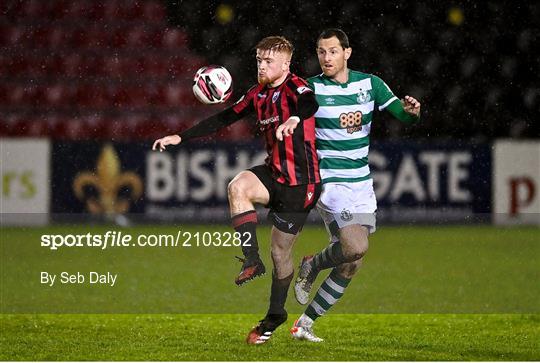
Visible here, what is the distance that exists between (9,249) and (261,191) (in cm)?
698

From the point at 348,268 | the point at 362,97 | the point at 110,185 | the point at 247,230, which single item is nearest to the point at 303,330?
the point at 348,268

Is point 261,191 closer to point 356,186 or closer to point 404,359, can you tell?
point 356,186

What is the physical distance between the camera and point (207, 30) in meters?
16.1

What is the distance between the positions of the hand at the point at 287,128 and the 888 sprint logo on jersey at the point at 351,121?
A: 0.43 metres

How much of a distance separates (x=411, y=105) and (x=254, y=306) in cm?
307

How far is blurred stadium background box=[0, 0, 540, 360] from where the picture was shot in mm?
7082

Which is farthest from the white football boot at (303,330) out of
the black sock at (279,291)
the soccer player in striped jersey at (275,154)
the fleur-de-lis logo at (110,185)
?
the fleur-de-lis logo at (110,185)

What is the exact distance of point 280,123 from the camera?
484 cm

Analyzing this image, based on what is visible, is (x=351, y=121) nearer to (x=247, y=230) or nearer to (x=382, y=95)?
(x=382, y=95)

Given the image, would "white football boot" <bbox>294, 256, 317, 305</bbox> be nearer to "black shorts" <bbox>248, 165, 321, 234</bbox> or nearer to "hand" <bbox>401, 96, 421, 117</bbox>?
"black shorts" <bbox>248, 165, 321, 234</bbox>

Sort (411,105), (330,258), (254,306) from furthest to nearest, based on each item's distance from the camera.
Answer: (254,306) < (330,258) < (411,105)

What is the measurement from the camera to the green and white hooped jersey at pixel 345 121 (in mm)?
5055

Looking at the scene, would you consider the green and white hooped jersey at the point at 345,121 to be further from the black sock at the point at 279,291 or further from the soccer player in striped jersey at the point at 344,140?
the black sock at the point at 279,291

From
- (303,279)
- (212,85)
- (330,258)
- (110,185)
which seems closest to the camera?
(212,85)
